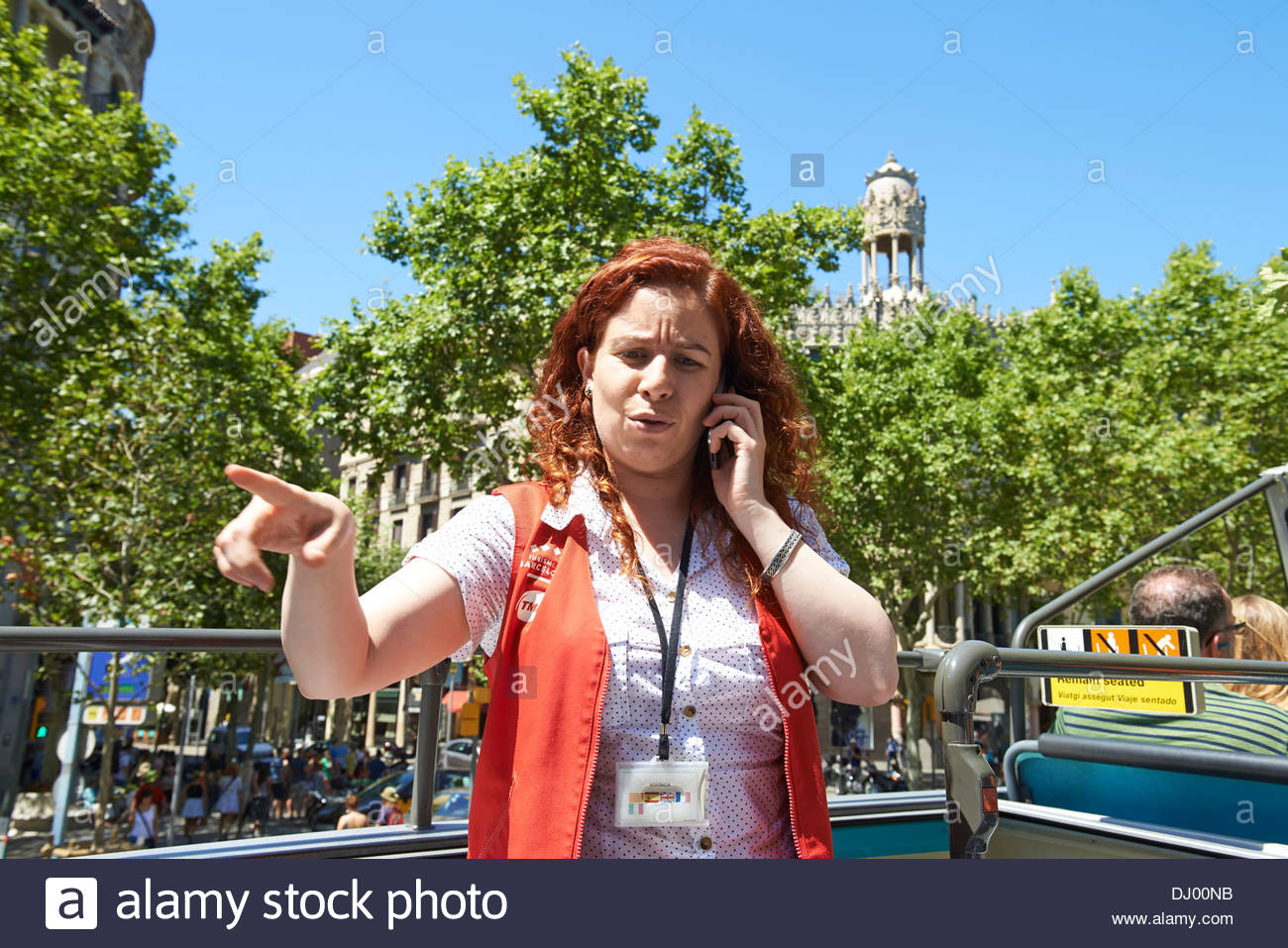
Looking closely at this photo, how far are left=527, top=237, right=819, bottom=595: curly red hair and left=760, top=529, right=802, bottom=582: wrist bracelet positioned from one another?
0.05m

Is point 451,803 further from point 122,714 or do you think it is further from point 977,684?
point 977,684

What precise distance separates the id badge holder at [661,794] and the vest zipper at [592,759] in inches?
2.1

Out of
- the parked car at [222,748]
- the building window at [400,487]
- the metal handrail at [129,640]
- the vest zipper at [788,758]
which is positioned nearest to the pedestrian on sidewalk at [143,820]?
the parked car at [222,748]

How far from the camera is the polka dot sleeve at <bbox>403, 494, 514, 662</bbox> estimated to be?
146 centimetres

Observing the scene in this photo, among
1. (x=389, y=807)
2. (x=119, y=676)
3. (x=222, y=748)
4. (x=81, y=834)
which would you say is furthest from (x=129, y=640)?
(x=222, y=748)

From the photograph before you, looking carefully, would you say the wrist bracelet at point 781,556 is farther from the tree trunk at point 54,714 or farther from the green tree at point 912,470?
the tree trunk at point 54,714

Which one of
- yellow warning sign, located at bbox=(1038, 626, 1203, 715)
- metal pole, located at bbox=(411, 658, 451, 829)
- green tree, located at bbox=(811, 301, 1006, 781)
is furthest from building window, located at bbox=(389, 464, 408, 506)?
yellow warning sign, located at bbox=(1038, 626, 1203, 715)

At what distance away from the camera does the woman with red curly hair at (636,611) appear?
4.45 feet

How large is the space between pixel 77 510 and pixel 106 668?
13.1 feet

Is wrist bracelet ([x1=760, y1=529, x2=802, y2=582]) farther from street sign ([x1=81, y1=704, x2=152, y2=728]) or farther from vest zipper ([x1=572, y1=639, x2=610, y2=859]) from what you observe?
street sign ([x1=81, y1=704, x2=152, y2=728])

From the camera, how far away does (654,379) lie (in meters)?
1.61
